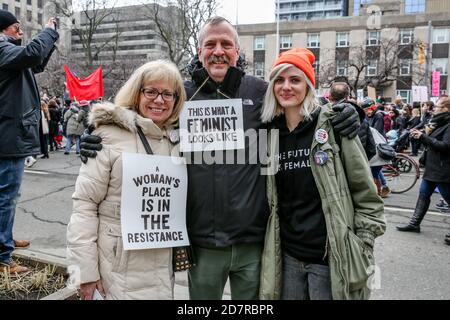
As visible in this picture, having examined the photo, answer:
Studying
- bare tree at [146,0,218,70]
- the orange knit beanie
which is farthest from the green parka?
bare tree at [146,0,218,70]

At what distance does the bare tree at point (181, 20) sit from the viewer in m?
26.2

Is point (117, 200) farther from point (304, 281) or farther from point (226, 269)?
point (304, 281)

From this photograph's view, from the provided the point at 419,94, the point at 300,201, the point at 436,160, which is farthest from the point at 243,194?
the point at 419,94

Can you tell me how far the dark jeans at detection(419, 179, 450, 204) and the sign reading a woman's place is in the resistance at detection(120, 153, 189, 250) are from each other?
4.65 m

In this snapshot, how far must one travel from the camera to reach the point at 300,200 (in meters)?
2.17

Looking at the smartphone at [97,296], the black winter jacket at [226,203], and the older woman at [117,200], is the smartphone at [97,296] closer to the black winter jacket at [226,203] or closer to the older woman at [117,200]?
the older woman at [117,200]

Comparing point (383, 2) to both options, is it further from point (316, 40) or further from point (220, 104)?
point (220, 104)

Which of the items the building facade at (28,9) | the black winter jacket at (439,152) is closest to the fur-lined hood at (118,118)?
the black winter jacket at (439,152)

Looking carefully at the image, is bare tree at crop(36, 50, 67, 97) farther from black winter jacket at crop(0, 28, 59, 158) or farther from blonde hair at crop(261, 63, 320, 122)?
blonde hair at crop(261, 63, 320, 122)

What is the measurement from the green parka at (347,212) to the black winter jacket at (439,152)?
3980 millimetres

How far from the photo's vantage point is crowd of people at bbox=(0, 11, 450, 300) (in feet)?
6.77

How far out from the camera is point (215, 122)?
2.37 meters

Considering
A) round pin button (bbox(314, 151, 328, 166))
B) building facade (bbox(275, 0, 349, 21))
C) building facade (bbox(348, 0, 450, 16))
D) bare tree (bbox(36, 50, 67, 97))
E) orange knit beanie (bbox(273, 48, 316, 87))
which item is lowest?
round pin button (bbox(314, 151, 328, 166))
